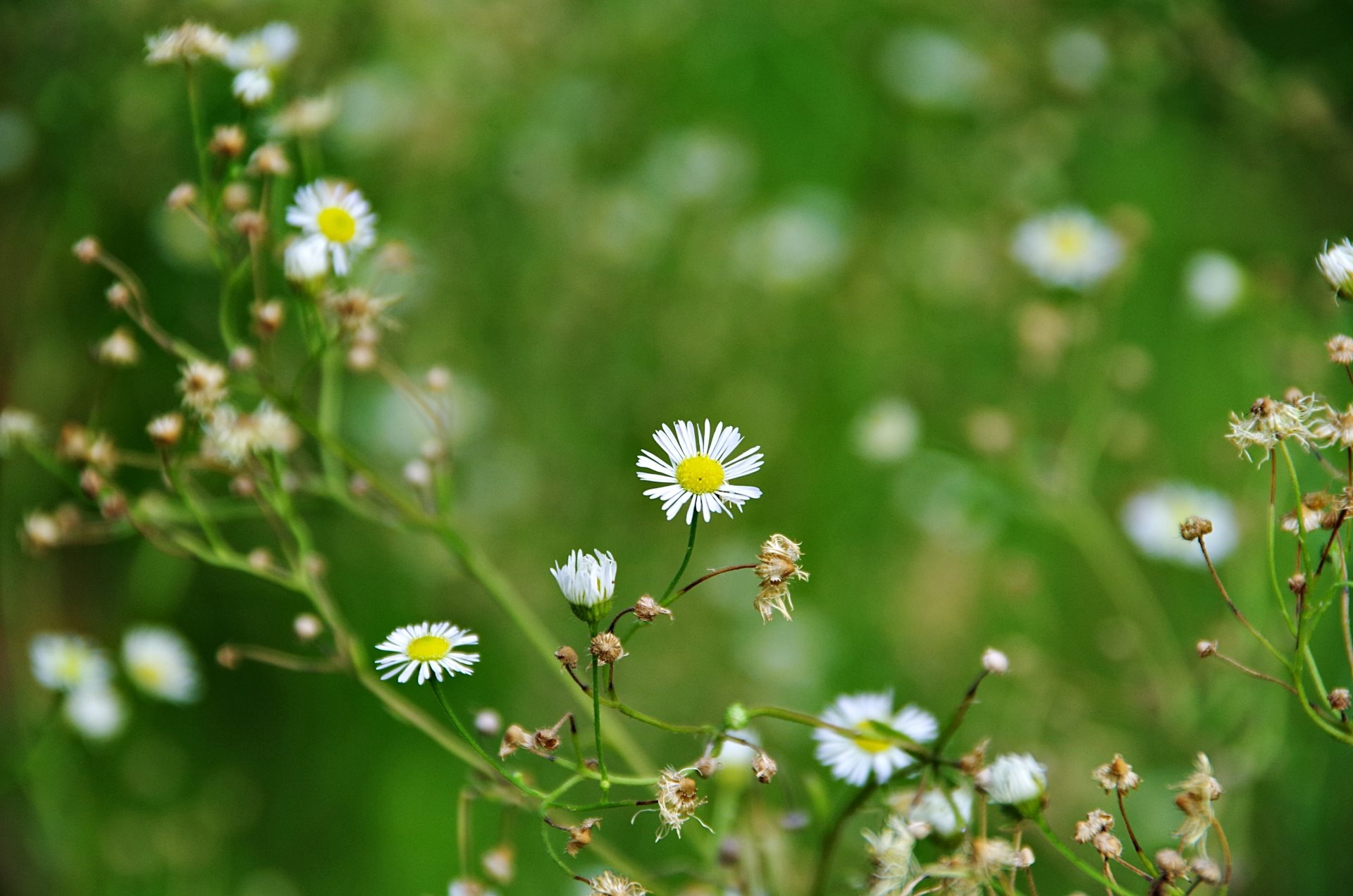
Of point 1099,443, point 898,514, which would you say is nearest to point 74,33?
point 898,514

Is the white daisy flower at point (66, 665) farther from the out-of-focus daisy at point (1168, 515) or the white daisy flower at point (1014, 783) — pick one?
the out-of-focus daisy at point (1168, 515)

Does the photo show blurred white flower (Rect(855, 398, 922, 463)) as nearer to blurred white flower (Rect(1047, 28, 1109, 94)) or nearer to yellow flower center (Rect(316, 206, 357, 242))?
blurred white flower (Rect(1047, 28, 1109, 94))

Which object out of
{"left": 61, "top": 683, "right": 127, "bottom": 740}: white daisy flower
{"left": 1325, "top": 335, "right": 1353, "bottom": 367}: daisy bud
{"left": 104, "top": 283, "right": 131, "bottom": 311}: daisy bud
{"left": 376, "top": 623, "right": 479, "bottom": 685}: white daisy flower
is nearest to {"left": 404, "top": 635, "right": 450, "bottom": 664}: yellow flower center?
{"left": 376, "top": 623, "right": 479, "bottom": 685}: white daisy flower

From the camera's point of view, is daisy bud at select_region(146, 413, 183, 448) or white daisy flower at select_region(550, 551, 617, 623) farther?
daisy bud at select_region(146, 413, 183, 448)

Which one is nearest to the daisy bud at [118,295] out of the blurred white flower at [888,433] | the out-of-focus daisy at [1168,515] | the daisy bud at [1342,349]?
the daisy bud at [1342,349]

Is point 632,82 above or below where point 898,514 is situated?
above

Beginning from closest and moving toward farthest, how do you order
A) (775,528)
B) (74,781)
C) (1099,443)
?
1. (1099,443)
2. (74,781)
3. (775,528)

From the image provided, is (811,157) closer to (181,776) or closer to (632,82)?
(632,82)
